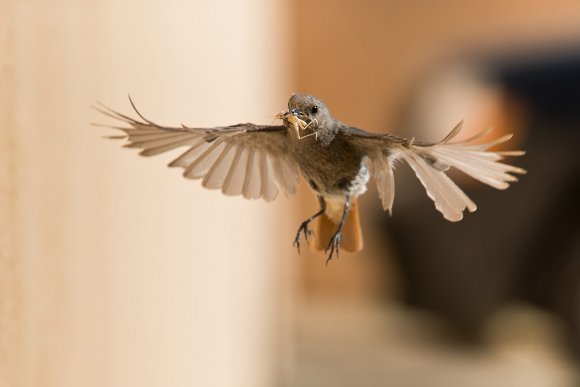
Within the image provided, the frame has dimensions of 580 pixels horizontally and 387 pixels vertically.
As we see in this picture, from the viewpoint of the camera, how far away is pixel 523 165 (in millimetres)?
2051

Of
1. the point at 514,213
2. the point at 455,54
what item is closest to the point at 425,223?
the point at 514,213

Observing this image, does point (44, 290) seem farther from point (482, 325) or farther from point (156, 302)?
point (482, 325)

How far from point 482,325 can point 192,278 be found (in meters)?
1.46

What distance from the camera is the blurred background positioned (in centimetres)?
58

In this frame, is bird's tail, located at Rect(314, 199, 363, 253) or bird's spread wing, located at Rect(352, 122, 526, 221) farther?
bird's tail, located at Rect(314, 199, 363, 253)

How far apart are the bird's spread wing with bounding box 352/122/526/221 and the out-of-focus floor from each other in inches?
65.8

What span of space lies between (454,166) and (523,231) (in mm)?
1707

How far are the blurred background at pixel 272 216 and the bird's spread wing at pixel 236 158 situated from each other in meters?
0.10

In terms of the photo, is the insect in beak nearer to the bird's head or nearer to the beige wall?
the bird's head

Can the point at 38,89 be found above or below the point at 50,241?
above

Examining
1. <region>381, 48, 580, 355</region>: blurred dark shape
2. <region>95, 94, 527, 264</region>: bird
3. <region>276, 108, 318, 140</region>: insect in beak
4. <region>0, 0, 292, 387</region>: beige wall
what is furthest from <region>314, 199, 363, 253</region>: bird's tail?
<region>381, 48, 580, 355</region>: blurred dark shape

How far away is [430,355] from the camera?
2.33 metres

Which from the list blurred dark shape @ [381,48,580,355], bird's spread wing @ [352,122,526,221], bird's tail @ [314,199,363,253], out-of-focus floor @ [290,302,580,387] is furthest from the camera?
out-of-focus floor @ [290,302,580,387]

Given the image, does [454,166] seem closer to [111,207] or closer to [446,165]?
[446,165]
